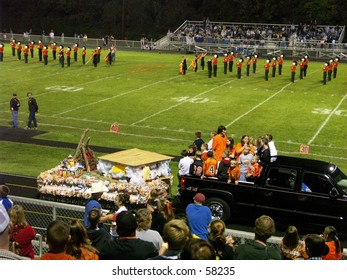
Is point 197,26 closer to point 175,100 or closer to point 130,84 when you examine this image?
point 130,84

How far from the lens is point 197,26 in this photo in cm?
6275

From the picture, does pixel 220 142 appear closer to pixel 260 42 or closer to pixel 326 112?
pixel 326 112

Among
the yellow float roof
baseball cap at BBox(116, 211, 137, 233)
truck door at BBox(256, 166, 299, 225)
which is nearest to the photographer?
baseball cap at BBox(116, 211, 137, 233)

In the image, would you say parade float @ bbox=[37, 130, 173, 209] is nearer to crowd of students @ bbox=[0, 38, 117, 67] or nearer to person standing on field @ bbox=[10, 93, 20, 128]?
person standing on field @ bbox=[10, 93, 20, 128]

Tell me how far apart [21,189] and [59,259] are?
1005 centimetres

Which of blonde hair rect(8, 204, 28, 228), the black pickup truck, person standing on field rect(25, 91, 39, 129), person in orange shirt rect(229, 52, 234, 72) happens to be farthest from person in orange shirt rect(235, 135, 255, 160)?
person in orange shirt rect(229, 52, 234, 72)

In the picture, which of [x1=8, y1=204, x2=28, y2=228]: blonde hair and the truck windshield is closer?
[x1=8, y1=204, x2=28, y2=228]: blonde hair

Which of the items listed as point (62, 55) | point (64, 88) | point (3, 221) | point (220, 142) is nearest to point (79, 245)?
point (3, 221)

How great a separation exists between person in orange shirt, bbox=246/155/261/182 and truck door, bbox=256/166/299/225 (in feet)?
1.76

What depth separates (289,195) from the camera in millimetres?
12000

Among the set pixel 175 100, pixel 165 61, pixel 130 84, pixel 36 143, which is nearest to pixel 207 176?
pixel 36 143

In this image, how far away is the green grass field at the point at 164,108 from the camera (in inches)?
819

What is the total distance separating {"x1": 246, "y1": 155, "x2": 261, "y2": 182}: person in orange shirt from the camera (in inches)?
504

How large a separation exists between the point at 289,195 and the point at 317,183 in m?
0.60
